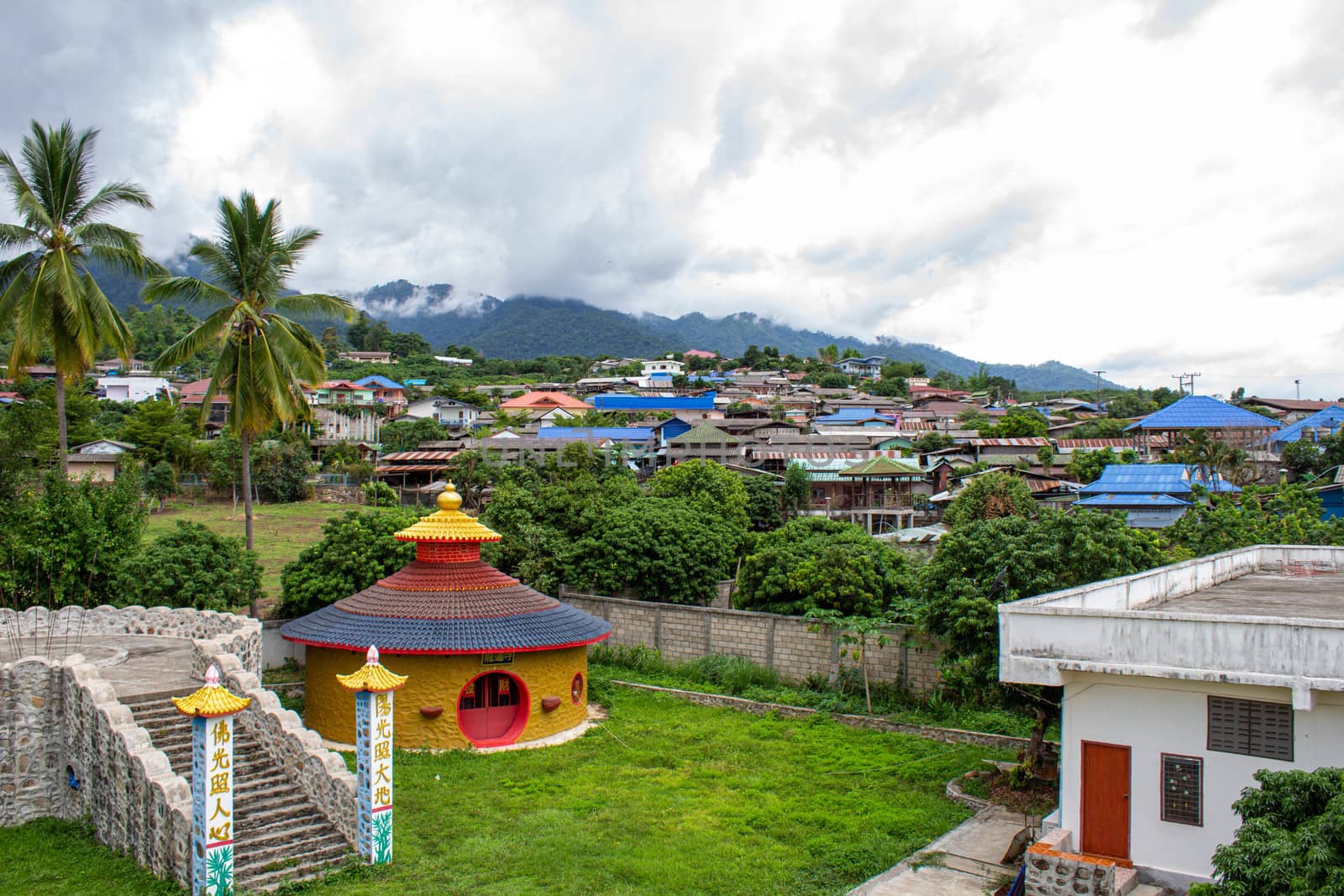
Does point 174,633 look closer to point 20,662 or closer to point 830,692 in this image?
point 20,662

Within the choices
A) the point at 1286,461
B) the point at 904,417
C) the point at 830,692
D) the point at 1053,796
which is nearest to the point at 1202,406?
the point at 1286,461

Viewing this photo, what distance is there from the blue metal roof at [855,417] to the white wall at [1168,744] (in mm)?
64003

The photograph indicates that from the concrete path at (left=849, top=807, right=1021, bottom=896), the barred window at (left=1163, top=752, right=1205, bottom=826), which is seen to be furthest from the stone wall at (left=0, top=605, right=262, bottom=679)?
the barred window at (left=1163, top=752, right=1205, bottom=826)

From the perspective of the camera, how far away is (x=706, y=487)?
3844cm

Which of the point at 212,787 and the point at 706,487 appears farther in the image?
the point at 706,487

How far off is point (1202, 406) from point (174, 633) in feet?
180

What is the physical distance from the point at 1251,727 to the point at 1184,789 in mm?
962

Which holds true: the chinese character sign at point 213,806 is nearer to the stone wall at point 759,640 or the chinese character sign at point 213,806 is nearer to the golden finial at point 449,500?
the golden finial at point 449,500

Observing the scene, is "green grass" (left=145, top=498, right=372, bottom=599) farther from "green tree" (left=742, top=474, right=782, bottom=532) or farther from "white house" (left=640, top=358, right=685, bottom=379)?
"white house" (left=640, top=358, right=685, bottom=379)

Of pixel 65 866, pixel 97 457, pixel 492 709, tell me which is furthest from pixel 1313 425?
pixel 97 457

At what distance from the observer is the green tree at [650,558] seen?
27.1 m

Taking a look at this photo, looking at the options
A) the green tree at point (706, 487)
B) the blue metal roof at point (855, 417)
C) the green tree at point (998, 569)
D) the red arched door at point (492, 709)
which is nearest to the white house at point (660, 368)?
the blue metal roof at point (855, 417)

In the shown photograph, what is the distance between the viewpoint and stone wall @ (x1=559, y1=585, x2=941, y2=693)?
20594 millimetres

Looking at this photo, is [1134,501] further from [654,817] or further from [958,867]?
[654,817]
